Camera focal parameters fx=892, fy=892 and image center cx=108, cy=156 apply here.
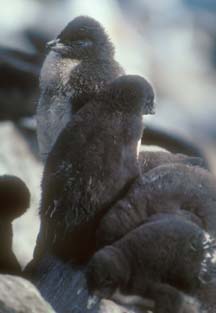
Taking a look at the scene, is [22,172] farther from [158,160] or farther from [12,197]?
[158,160]

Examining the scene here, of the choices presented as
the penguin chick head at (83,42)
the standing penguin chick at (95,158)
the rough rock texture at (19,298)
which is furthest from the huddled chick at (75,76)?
the rough rock texture at (19,298)

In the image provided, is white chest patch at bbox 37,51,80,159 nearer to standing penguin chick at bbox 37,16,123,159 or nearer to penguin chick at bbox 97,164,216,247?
standing penguin chick at bbox 37,16,123,159

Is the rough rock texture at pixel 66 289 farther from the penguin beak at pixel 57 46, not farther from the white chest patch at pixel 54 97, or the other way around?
the penguin beak at pixel 57 46

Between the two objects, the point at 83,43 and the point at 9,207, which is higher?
the point at 83,43

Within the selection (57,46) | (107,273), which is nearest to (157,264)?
(107,273)

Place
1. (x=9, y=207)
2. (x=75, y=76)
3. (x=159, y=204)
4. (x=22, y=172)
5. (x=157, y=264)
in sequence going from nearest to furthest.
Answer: (x=157, y=264)
(x=159, y=204)
(x=75, y=76)
(x=9, y=207)
(x=22, y=172)

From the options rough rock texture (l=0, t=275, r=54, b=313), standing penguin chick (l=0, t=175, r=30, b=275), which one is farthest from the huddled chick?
rough rock texture (l=0, t=275, r=54, b=313)

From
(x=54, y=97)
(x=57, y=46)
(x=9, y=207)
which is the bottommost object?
(x=9, y=207)

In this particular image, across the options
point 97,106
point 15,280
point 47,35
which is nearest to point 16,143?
point 47,35
